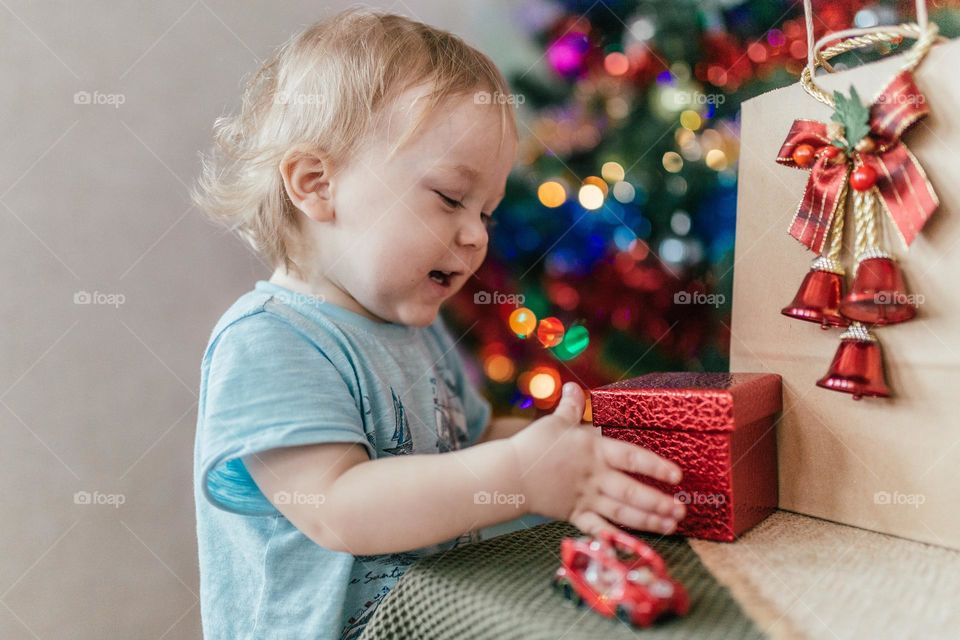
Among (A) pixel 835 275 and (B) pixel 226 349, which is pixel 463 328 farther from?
(A) pixel 835 275

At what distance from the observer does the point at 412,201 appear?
32.7 inches

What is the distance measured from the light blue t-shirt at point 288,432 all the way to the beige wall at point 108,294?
0.71ft

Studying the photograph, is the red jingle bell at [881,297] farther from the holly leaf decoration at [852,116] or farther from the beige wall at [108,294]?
the beige wall at [108,294]

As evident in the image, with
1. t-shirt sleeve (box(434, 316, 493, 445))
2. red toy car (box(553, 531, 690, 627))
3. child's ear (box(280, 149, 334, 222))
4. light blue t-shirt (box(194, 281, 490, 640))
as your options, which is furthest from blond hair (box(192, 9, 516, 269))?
red toy car (box(553, 531, 690, 627))

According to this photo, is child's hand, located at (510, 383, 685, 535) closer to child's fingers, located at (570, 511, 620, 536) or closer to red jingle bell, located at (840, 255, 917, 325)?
child's fingers, located at (570, 511, 620, 536)

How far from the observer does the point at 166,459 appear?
1.05m

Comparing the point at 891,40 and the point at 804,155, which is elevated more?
the point at 891,40

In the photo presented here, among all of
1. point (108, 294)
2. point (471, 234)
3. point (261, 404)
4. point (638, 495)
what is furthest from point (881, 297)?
point (108, 294)

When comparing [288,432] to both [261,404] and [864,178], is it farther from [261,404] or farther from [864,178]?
[864,178]

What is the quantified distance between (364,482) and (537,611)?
0.21m

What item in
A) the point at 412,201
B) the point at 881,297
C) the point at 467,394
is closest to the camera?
the point at 881,297

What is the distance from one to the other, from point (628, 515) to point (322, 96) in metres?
0.59

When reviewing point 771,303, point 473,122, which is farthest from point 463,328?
point 771,303

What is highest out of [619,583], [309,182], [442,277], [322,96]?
[322,96]
